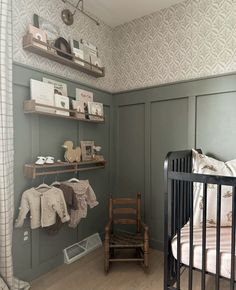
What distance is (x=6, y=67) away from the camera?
154cm

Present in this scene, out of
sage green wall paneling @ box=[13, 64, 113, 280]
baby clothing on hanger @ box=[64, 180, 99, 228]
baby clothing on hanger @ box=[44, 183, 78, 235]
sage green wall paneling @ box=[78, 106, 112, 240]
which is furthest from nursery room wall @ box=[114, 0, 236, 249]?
baby clothing on hanger @ box=[44, 183, 78, 235]

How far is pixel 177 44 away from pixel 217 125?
2.98 ft

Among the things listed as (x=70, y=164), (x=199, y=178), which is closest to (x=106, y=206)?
(x=70, y=164)

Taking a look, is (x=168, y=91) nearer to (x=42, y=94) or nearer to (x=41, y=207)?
(x=42, y=94)

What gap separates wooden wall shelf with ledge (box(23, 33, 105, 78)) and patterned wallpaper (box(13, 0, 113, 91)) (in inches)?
2.1

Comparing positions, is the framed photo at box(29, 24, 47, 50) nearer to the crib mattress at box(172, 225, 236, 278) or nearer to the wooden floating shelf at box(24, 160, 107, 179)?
the wooden floating shelf at box(24, 160, 107, 179)

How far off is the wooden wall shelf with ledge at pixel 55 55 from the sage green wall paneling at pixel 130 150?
0.55 m

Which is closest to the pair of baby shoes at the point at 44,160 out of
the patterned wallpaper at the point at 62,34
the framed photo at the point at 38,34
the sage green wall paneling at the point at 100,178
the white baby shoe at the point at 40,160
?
the white baby shoe at the point at 40,160

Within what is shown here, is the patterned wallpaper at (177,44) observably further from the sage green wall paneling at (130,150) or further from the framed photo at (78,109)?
the framed photo at (78,109)

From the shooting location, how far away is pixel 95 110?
2314 mm

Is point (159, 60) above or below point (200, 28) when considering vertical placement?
below

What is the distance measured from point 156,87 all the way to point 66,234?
1.73 metres

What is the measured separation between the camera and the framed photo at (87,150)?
2218 mm

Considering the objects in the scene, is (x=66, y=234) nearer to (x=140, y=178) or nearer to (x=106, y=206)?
(x=106, y=206)
